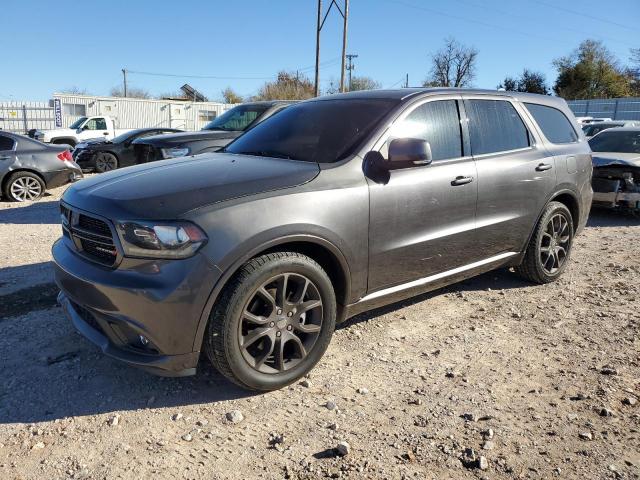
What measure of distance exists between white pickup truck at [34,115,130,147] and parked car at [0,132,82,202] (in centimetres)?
916

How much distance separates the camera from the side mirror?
3297 mm

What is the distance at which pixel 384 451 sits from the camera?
8.35 ft

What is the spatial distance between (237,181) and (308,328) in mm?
966

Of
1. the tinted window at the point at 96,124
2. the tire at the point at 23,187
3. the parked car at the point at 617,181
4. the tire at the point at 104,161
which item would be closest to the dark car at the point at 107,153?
the tire at the point at 104,161

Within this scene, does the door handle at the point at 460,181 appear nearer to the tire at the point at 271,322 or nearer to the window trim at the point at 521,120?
the window trim at the point at 521,120

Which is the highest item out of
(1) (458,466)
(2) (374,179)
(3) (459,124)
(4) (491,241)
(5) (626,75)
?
(5) (626,75)

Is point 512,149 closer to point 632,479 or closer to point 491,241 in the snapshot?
point 491,241

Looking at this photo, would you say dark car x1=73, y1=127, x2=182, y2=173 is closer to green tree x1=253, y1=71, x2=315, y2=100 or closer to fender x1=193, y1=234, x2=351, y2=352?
fender x1=193, y1=234, x2=351, y2=352

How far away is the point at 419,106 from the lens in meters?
3.80

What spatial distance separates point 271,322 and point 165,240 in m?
0.77

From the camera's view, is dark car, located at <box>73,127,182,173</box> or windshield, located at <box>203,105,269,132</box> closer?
windshield, located at <box>203,105,269,132</box>

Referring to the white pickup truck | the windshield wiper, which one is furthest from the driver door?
the white pickup truck

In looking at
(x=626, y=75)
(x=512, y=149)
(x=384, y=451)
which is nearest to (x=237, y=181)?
(x=384, y=451)

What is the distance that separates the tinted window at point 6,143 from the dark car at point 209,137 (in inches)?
112
